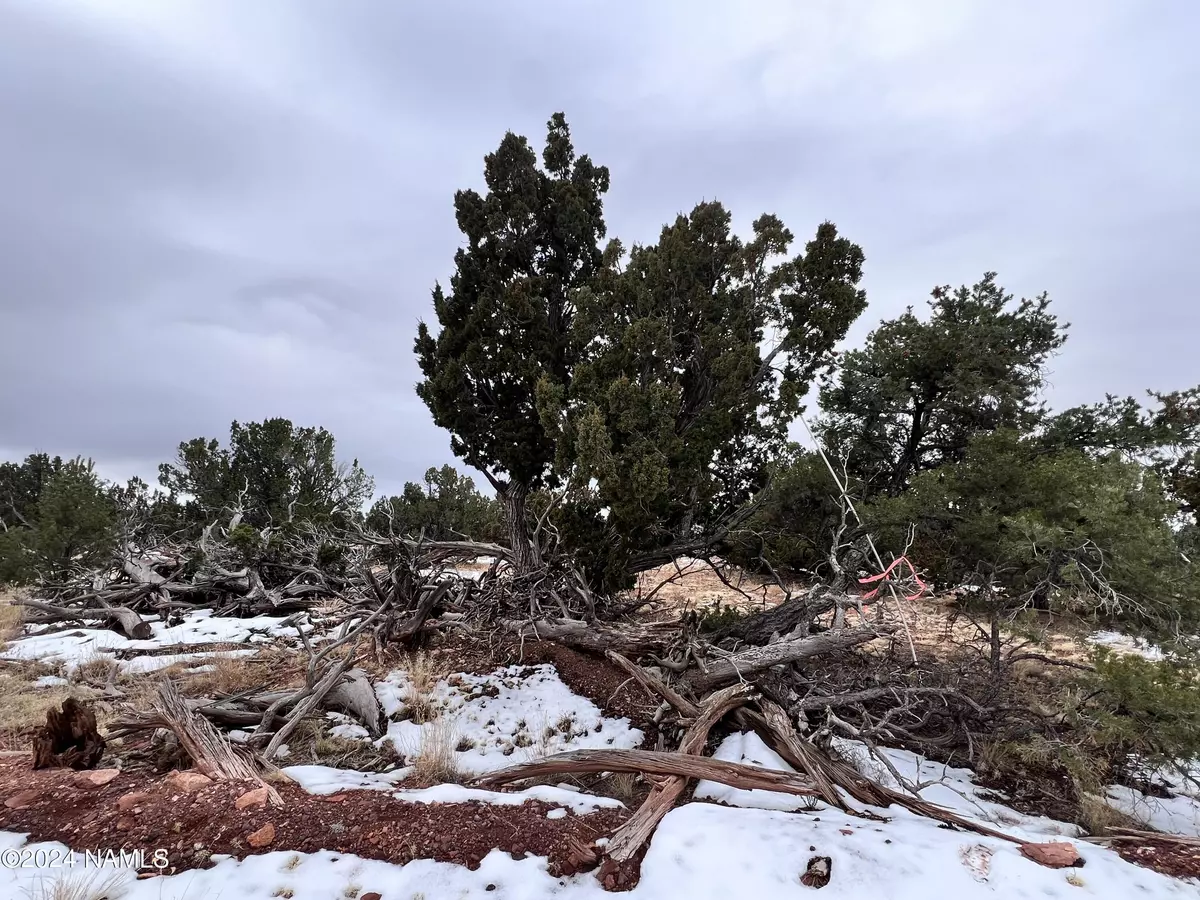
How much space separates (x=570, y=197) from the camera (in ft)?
29.6

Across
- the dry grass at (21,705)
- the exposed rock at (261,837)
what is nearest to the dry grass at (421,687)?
the exposed rock at (261,837)

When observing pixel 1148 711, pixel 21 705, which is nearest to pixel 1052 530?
pixel 1148 711

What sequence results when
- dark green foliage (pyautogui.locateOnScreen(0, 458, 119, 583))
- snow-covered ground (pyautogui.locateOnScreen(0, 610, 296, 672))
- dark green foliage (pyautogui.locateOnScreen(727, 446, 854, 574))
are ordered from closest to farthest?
snow-covered ground (pyautogui.locateOnScreen(0, 610, 296, 672)) < dark green foliage (pyautogui.locateOnScreen(727, 446, 854, 574)) < dark green foliage (pyautogui.locateOnScreen(0, 458, 119, 583))

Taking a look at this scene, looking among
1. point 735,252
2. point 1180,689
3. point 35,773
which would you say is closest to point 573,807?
point 35,773

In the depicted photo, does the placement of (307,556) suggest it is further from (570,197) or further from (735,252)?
(735,252)

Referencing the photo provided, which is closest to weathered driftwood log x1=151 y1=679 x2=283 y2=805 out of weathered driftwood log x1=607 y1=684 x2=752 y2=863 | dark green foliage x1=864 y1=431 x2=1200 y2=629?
weathered driftwood log x1=607 y1=684 x2=752 y2=863

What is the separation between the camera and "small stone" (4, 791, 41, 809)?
9.98 feet

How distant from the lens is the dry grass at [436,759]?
4.06 meters

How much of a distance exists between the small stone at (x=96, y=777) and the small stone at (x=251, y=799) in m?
0.98

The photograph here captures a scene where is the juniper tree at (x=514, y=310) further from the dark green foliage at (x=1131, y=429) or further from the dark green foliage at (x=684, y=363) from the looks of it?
the dark green foliage at (x=1131, y=429)

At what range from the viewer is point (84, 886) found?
2.36 meters

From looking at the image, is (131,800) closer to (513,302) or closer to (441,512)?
(513,302)

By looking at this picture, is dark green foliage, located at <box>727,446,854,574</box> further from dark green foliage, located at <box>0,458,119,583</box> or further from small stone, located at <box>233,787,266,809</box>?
dark green foliage, located at <box>0,458,119,583</box>

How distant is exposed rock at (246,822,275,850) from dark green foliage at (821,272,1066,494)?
11135 mm
